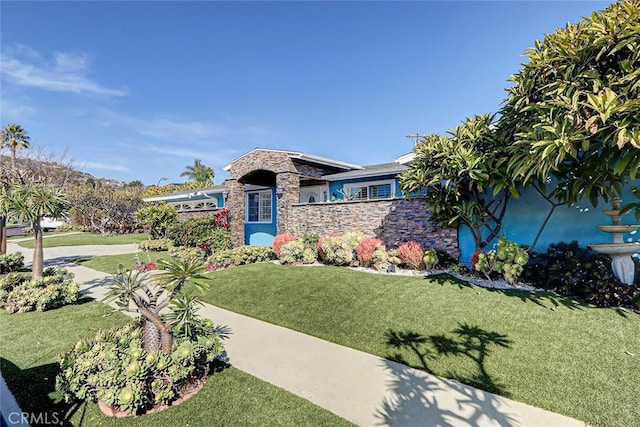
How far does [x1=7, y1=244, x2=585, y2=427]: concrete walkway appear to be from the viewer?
3.21 meters

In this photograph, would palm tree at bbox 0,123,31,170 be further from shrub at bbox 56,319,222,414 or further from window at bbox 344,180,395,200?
shrub at bbox 56,319,222,414

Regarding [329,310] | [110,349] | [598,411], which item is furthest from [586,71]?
[110,349]

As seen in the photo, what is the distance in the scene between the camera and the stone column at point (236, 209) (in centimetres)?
1526

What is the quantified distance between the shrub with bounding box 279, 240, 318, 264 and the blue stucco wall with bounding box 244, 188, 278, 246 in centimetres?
579

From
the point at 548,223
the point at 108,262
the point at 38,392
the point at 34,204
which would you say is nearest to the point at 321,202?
the point at 548,223

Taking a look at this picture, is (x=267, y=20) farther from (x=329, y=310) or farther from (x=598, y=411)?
(x=598, y=411)

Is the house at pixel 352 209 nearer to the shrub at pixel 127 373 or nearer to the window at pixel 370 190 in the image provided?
the window at pixel 370 190

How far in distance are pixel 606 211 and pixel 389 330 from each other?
620cm

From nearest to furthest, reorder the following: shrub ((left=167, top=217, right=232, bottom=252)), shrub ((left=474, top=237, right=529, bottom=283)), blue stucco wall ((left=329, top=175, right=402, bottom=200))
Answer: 1. shrub ((left=474, top=237, right=529, bottom=283))
2. blue stucco wall ((left=329, top=175, right=402, bottom=200))
3. shrub ((left=167, top=217, right=232, bottom=252))

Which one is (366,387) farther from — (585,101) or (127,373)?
(585,101)

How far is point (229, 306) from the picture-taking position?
24.6 feet

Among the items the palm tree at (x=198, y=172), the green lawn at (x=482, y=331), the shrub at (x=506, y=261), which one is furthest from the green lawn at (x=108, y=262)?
the palm tree at (x=198, y=172)

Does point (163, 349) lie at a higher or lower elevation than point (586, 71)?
lower

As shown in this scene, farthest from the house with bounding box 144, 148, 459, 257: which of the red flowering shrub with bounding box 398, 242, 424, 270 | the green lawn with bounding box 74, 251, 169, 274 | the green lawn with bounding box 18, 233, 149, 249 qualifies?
the green lawn with bounding box 18, 233, 149, 249
